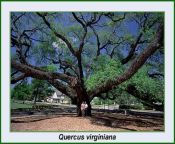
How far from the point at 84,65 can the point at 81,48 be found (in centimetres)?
164

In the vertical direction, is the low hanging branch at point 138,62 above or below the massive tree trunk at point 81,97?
above

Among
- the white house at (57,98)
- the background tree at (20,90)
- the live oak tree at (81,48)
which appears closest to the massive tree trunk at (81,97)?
the live oak tree at (81,48)

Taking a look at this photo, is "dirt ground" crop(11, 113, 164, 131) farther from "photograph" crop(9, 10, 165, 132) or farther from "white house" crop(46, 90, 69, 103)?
"white house" crop(46, 90, 69, 103)

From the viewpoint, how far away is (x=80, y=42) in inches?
793

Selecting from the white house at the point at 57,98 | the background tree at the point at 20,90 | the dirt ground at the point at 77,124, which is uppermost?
the background tree at the point at 20,90

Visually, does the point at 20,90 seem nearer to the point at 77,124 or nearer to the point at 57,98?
the point at 77,124

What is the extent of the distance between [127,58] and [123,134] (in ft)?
24.6

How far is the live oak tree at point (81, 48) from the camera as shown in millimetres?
18273

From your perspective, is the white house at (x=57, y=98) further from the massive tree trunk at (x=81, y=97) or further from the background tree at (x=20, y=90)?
the massive tree trunk at (x=81, y=97)

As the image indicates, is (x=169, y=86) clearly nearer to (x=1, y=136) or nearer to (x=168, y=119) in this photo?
(x=168, y=119)

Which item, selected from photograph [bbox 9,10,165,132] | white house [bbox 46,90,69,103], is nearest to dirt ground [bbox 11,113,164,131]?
photograph [bbox 9,10,165,132]

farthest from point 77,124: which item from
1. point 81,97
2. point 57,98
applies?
point 57,98

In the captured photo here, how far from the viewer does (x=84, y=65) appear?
70.0 feet

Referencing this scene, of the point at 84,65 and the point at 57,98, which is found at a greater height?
the point at 84,65
